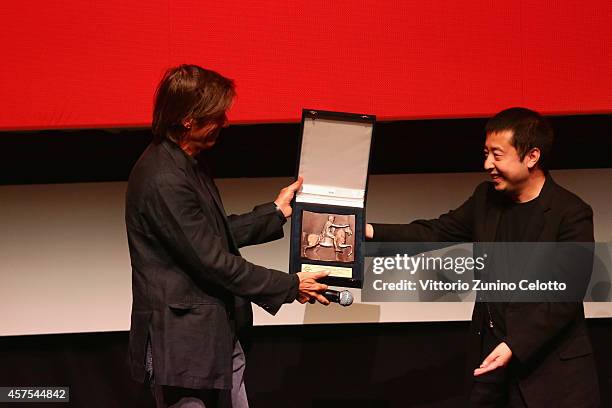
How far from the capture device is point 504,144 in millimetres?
2150

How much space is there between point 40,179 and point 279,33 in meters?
1.11

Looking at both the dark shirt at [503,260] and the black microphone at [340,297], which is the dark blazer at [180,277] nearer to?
the black microphone at [340,297]

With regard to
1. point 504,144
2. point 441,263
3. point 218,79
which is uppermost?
point 218,79

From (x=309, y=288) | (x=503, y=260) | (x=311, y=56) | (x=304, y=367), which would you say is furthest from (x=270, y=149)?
(x=503, y=260)

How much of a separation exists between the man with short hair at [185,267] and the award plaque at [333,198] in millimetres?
293

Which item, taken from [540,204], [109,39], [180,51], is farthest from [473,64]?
[109,39]

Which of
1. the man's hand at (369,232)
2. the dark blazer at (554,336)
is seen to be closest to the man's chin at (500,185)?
the dark blazer at (554,336)

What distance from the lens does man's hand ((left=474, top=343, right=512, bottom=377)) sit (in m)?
2.04

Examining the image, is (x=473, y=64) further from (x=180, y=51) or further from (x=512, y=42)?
(x=180, y=51)

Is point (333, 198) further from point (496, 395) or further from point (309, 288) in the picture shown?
point (496, 395)

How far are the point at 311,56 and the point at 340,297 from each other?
2.51 ft

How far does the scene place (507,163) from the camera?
214 centimetres

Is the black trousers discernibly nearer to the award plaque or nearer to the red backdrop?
the award plaque

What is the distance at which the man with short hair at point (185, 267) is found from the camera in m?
1.90
